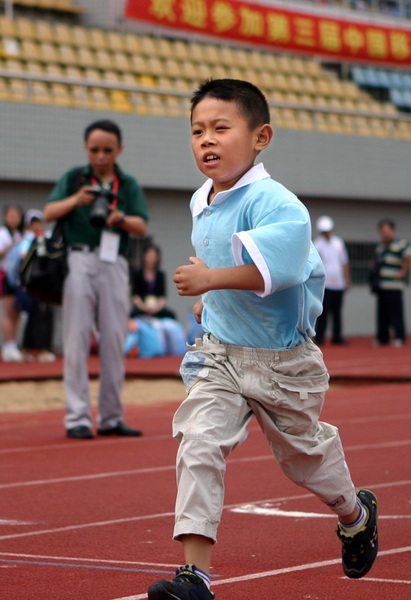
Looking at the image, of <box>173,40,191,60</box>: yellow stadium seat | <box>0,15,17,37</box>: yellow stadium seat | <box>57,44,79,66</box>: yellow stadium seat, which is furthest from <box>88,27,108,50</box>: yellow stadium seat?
<box>173,40,191,60</box>: yellow stadium seat

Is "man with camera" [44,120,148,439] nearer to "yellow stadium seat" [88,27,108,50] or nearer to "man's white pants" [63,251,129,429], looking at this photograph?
"man's white pants" [63,251,129,429]

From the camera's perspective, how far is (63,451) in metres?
8.45

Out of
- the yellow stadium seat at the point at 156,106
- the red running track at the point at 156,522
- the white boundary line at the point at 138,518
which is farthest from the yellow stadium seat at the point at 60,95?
the white boundary line at the point at 138,518

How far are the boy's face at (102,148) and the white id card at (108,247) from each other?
1.83ft

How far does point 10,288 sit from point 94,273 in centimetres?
831

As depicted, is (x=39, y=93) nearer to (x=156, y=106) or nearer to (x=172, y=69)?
(x=156, y=106)

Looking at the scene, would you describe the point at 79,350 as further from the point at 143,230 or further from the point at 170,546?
the point at 170,546

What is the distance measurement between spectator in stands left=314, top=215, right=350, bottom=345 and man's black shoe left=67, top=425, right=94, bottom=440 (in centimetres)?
1232

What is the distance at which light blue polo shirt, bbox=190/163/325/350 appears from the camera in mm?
4039

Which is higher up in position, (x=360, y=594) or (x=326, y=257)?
(x=326, y=257)

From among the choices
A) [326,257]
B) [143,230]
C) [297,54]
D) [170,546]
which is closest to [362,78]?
[297,54]

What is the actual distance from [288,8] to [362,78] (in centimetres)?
239

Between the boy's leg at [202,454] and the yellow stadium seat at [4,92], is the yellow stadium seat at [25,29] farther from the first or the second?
the boy's leg at [202,454]

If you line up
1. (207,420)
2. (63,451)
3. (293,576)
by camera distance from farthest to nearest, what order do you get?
1. (63,451)
2. (293,576)
3. (207,420)
